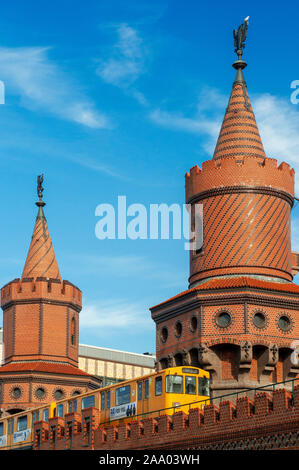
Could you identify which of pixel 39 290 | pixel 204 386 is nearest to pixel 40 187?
pixel 39 290

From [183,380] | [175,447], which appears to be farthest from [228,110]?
[175,447]

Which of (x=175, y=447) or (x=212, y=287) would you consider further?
(x=212, y=287)

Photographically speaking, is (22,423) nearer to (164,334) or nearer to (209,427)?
(164,334)

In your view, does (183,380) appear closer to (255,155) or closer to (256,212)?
(256,212)

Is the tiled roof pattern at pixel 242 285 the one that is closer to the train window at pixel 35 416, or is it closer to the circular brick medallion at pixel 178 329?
the circular brick medallion at pixel 178 329

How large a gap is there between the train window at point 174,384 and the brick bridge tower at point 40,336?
1527 cm

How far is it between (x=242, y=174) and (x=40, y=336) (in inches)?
664

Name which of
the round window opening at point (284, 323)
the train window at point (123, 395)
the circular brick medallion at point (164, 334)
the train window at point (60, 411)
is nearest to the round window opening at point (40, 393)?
the train window at point (60, 411)

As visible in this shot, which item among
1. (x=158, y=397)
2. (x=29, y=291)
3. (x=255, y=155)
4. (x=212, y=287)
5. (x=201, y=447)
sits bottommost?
(x=201, y=447)

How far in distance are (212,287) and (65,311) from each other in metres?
15.8

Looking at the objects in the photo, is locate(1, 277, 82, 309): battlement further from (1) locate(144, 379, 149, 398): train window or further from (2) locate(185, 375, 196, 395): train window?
(2) locate(185, 375, 196, 395): train window

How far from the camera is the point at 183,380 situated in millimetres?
39812

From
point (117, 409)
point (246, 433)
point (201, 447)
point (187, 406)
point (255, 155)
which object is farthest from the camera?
point (255, 155)

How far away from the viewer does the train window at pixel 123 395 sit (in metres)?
41.9
